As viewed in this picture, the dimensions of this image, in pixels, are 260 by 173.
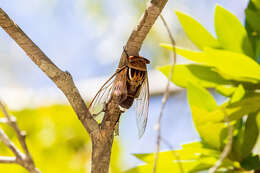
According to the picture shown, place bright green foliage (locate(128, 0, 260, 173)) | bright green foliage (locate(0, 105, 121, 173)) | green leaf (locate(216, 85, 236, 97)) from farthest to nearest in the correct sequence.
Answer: bright green foliage (locate(0, 105, 121, 173))
green leaf (locate(216, 85, 236, 97))
bright green foliage (locate(128, 0, 260, 173))

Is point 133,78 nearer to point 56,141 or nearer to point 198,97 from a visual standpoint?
point 198,97

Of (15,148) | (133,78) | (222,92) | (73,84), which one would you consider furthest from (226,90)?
(15,148)

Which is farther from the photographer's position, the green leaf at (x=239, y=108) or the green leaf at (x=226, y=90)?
the green leaf at (x=226, y=90)

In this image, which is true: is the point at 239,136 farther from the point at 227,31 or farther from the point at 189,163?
the point at 227,31

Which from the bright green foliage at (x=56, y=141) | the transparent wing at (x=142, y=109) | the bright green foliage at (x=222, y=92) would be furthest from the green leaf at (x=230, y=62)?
the bright green foliage at (x=56, y=141)

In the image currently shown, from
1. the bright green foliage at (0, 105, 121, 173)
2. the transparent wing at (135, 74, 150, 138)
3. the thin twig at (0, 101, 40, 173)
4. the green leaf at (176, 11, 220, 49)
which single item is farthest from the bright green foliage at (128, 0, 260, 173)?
the bright green foliage at (0, 105, 121, 173)

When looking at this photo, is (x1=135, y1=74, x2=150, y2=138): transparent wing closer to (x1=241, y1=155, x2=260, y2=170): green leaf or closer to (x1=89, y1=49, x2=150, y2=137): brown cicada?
(x1=89, y1=49, x2=150, y2=137): brown cicada

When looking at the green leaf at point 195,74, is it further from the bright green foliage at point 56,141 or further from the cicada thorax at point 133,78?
the bright green foliage at point 56,141
